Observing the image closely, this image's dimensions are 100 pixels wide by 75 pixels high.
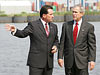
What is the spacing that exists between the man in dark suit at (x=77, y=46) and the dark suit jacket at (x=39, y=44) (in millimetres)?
194


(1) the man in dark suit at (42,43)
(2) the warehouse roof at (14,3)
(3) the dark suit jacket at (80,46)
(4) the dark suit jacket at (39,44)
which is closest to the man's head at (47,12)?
(1) the man in dark suit at (42,43)

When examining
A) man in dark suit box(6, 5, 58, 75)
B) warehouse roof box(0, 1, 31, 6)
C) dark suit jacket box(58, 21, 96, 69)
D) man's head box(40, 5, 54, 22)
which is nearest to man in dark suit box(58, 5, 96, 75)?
dark suit jacket box(58, 21, 96, 69)

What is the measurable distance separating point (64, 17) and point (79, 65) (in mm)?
51917

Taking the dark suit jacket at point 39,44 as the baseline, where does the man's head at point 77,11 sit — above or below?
above

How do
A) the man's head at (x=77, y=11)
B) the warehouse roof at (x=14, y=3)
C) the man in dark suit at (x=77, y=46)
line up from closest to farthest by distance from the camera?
the man's head at (x=77, y=11)
the man in dark suit at (x=77, y=46)
the warehouse roof at (x=14, y=3)

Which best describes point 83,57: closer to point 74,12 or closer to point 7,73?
point 74,12

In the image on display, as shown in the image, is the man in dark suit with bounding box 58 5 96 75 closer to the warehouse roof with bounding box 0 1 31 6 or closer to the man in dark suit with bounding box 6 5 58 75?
the man in dark suit with bounding box 6 5 58 75

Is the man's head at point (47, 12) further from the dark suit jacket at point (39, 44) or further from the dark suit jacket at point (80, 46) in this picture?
the dark suit jacket at point (80, 46)

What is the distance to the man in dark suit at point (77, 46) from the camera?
6.80 metres

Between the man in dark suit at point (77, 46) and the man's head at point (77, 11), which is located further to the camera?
the man in dark suit at point (77, 46)

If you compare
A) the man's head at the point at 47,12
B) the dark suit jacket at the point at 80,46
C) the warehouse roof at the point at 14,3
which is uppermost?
the man's head at the point at 47,12

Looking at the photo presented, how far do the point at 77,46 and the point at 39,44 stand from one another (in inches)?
25.4

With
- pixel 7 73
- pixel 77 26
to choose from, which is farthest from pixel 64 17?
pixel 77 26

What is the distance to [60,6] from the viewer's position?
142 metres
